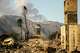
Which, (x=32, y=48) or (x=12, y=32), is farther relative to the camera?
(x=12, y=32)

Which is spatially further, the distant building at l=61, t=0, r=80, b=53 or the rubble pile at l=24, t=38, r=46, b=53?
the rubble pile at l=24, t=38, r=46, b=53

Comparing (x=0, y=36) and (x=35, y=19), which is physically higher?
(x=35, y=19)

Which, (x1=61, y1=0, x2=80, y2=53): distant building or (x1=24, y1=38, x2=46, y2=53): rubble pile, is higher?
(x1=61, y1=0, x2=80, y2=53): distant building

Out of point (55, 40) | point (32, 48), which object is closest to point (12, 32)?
point (32, 48)

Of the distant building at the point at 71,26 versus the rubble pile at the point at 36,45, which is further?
the rubble pile at the point at 36,45

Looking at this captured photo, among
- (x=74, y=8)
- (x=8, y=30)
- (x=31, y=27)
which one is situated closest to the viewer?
(x=74, y=8)

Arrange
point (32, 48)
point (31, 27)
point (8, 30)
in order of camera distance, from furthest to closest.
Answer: point (31, 27) → point (8, 30) → point (32, 48)

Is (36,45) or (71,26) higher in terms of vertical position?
(71,26)

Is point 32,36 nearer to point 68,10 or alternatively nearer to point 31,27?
point 31,27

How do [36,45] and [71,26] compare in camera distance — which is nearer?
[71,26]

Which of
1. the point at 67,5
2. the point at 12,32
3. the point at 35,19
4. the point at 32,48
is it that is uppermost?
the point at 67,5

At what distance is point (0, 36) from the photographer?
15922mm

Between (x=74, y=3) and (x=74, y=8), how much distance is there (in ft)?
1.19

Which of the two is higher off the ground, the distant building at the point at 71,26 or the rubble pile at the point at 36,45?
the distant building at the point at 71,26
